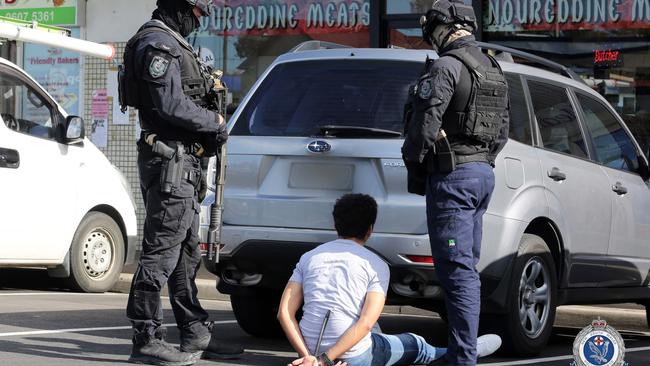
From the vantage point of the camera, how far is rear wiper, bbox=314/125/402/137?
270 inches

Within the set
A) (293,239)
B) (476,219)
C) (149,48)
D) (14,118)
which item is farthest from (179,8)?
(14,118)

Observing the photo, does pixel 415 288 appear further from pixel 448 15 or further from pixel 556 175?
pixel 448 15

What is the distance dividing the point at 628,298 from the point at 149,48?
3.74 m

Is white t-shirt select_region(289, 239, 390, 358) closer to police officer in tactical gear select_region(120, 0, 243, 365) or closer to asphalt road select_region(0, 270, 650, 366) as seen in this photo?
police officer in tactical gear select_region(120, 0, 243, 365)

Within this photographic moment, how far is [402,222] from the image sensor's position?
22.0 ft

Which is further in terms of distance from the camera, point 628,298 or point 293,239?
point 628,298

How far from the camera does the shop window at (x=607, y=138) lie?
8.21 m

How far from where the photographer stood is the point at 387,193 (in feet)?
22.2

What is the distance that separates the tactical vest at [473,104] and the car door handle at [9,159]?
16.2 ft

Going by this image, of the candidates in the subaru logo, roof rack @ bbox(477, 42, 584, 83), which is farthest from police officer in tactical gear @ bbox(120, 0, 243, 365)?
roof rack @ bbox(477, 42, 584, 83)

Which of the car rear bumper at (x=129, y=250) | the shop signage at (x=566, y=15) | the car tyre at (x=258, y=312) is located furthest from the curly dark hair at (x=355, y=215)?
the shop signage at (x=566, y=15)

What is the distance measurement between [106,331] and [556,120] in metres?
3.04

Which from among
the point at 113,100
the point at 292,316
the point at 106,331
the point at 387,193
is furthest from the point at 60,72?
the point at 292,316

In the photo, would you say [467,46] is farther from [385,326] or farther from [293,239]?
[385,326]
